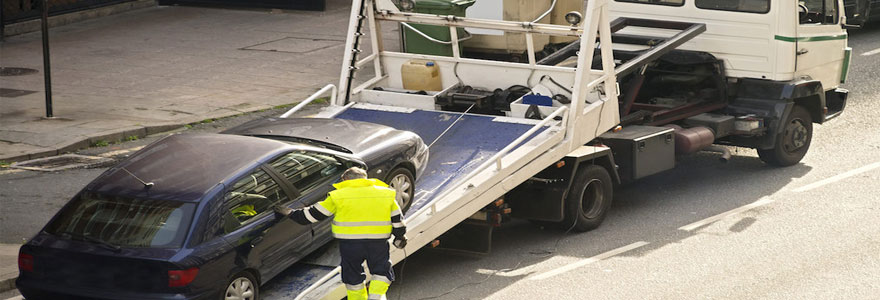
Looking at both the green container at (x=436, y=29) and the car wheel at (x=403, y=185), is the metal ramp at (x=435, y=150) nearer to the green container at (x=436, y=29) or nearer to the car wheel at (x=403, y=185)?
the car wheel at (x=403, y=185)

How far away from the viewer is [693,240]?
11.5m

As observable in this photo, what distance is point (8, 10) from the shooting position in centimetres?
2281

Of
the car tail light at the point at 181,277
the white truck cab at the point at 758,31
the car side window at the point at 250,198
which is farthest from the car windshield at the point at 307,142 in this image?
the white truck cab at the point at 758,31

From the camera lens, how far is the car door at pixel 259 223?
27.6 ft

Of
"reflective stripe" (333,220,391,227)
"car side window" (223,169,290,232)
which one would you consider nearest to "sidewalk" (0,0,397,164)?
"car side window" (223,169,290,232)

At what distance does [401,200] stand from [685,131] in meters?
4.27

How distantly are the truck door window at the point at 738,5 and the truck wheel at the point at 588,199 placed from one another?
2927 mm

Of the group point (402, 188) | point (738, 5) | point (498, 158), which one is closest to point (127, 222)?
point (402, 188)

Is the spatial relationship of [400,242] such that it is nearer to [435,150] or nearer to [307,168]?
[307,168]

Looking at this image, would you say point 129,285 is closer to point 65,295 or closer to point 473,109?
point 65,295

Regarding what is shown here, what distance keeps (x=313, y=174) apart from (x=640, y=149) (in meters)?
4.13

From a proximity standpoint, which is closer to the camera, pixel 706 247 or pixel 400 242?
pixel 400 242

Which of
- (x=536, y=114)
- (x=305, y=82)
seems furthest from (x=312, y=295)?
(x=305, y=82)

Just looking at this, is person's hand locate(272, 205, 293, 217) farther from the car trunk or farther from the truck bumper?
the truck bumper
